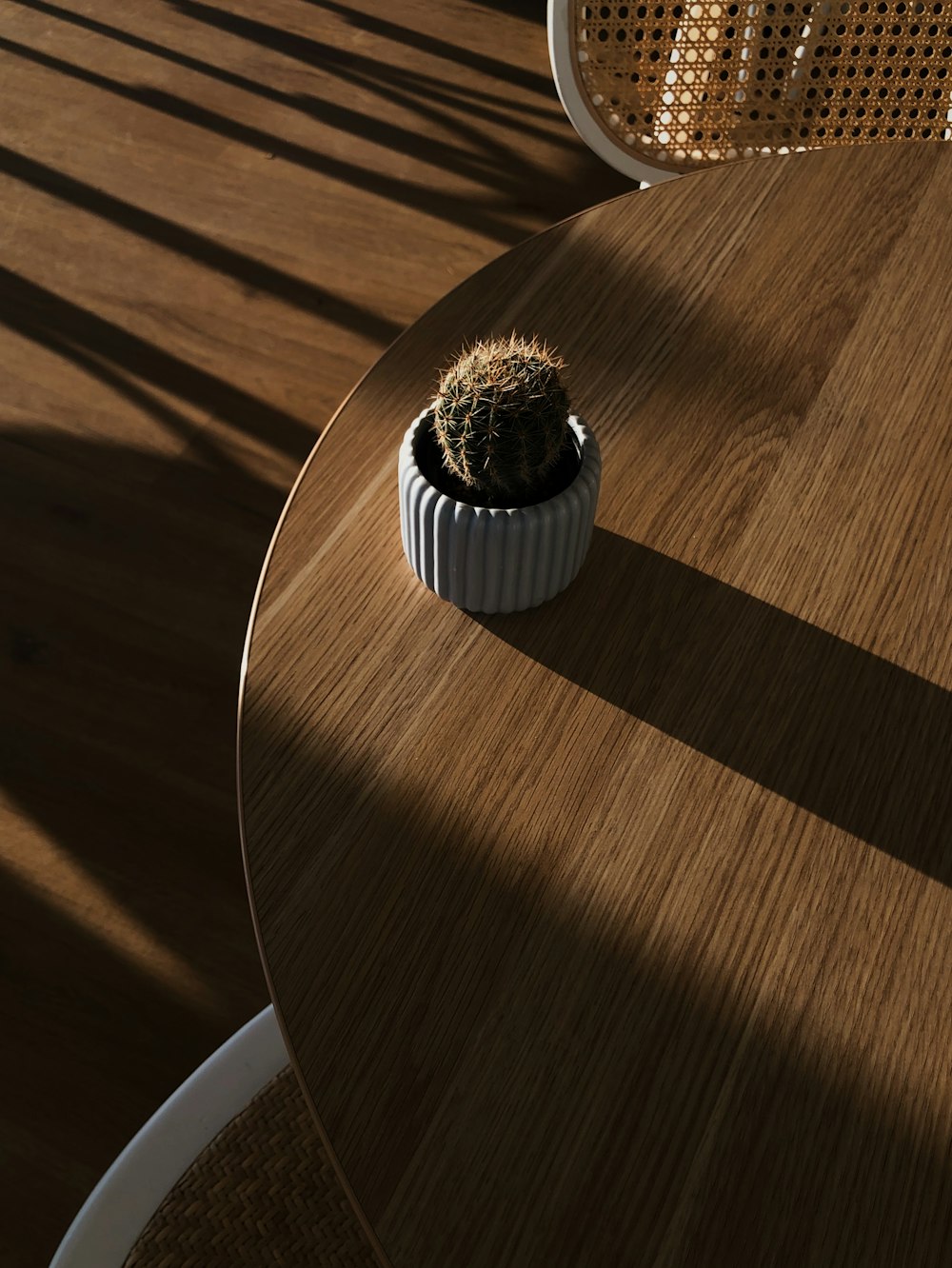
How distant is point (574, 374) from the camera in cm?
90

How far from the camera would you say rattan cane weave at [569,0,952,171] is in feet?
4.36

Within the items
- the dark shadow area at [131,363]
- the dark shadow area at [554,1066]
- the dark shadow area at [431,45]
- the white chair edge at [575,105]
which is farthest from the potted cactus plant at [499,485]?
the dark shadow area at [431,45]

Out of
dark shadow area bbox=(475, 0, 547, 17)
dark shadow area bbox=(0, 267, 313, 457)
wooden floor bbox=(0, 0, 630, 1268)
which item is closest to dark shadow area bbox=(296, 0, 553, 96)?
wooden floor bbox=(0, 0, 630, 1268)

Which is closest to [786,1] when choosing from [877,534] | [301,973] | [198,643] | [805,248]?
[805,248]

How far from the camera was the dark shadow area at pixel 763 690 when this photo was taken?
27.5 inches

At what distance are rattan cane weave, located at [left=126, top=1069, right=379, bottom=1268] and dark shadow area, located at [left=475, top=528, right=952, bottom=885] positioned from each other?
37 cm

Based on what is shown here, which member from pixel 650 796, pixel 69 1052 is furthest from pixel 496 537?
pixel 69 1052

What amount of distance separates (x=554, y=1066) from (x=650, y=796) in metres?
0.18

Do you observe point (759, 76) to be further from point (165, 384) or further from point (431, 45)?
point (431, 45)

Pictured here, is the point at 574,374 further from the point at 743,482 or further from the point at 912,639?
the point at 912,639

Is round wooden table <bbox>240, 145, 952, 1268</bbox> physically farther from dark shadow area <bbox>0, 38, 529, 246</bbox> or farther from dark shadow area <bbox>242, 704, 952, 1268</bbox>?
dark shadow area <bbox>0, 38, 529, 246</bbox>

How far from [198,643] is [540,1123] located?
47.8 inches

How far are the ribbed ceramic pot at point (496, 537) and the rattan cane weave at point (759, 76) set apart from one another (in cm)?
79

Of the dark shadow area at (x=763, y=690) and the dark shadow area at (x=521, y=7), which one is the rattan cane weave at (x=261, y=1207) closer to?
the dark shadow area at (x=763, y=690)
